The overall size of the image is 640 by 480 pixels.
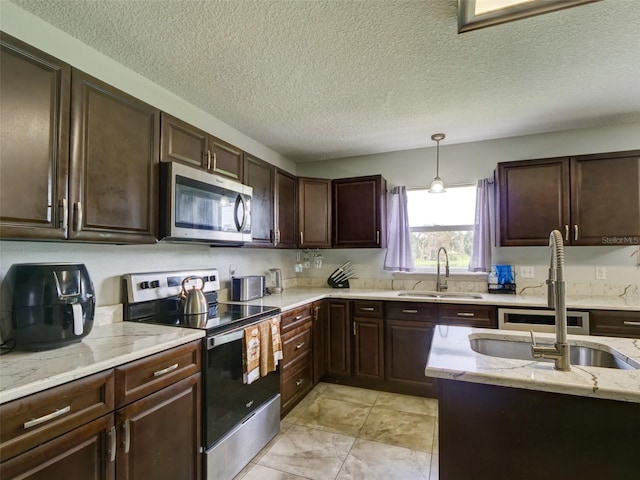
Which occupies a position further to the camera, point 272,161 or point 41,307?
point 272,161

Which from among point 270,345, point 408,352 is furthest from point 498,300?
point 270,345

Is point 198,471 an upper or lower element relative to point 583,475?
lower

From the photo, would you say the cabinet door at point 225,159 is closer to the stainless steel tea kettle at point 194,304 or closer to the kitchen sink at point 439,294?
the stainless steel tea kettle at point 194,304

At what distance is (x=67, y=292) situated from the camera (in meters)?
1.36

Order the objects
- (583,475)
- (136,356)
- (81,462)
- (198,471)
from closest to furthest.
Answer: (583,475) < (81,462) < (136,356) < (198,471)

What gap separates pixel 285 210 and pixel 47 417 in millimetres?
2413

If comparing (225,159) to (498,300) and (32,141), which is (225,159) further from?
(498,300)

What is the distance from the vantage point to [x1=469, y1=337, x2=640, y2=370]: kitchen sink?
129 cm

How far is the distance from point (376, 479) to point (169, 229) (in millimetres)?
1885

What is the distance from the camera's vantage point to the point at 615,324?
7.69 feet

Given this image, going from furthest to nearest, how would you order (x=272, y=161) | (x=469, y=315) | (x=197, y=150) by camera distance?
1. (x=272, y=161)
2. (x=469, y=315)
3. (x=197, y=150)

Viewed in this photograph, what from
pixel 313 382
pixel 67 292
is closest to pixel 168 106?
pixel 67 292

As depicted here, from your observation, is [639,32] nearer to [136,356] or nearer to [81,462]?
[136,356]

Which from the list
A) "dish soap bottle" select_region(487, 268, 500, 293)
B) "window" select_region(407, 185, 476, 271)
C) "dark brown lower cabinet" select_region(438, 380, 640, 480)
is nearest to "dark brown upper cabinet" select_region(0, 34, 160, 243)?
"dark brown lower cabinet" select_region(438, 380, 640, 480)
